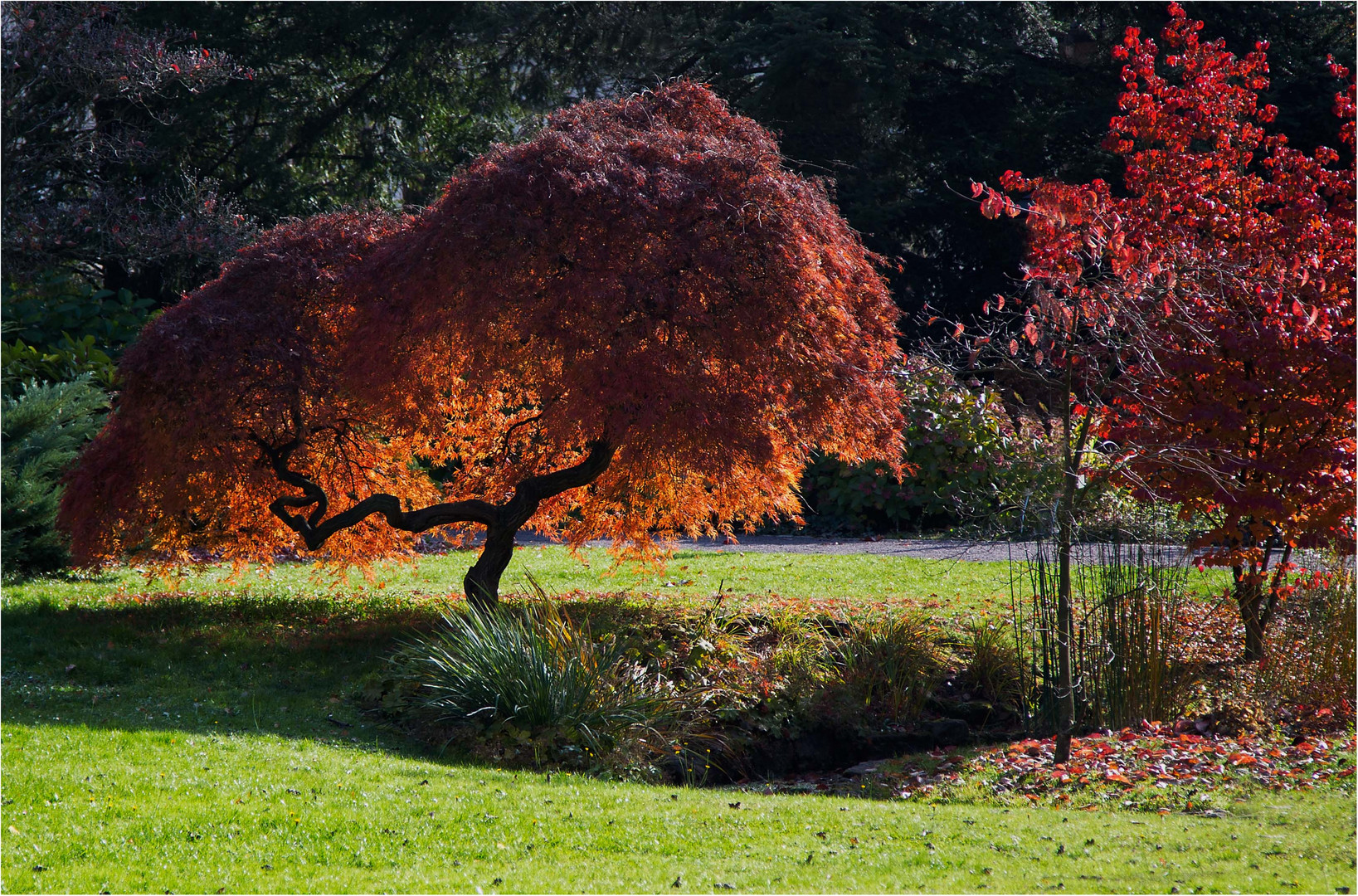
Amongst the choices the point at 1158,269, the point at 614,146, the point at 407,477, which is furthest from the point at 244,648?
the point at 1158,269

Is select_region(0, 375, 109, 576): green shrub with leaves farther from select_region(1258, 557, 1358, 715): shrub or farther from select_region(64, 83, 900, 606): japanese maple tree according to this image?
select_region(1258, 557, 1358, 715): shrub

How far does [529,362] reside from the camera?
23.3ft

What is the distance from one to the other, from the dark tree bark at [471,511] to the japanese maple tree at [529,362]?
18 millimetres

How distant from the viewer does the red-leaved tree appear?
682cm

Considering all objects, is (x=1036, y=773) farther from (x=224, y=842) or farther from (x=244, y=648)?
(x=244, y=648)

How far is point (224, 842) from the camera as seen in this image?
4.26 meters

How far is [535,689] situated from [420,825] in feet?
6.01

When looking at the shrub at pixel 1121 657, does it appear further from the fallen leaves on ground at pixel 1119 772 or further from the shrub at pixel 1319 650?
the shrub at pixel 1319 650

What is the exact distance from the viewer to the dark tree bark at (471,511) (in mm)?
7859

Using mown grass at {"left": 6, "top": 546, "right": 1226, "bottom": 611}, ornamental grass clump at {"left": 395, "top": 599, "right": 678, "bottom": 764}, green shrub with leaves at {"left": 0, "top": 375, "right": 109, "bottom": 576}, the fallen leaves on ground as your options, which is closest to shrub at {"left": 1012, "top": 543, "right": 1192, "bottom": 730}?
the fallen leaves on ground

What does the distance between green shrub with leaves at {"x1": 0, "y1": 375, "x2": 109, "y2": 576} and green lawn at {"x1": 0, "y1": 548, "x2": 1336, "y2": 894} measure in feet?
10.5

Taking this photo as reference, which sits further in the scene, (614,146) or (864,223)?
(864,223)

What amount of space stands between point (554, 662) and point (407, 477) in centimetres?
286

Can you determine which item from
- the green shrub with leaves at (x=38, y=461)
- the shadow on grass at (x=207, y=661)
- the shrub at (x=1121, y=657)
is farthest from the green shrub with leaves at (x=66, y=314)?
the shrub at (x=1121, y=657)
